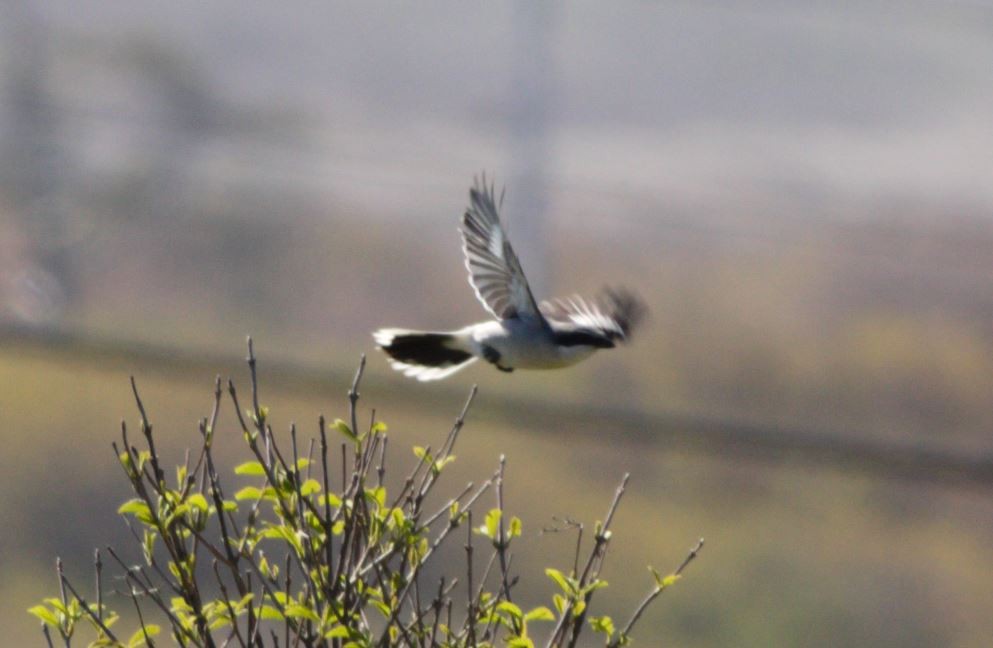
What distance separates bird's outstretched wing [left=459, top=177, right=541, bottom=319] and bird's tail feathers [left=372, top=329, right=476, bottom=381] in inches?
2.5

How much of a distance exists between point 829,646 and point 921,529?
1.47ft

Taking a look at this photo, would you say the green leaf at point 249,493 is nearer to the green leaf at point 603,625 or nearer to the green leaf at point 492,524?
the green leaf at point 492,524

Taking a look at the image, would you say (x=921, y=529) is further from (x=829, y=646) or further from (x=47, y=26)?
(x=47, y=26)

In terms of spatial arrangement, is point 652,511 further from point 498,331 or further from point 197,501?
point 197,501

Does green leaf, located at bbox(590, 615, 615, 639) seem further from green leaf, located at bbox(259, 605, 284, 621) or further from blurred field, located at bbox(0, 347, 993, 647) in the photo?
blurred field, located at bbox(0, 347, 993, 647)

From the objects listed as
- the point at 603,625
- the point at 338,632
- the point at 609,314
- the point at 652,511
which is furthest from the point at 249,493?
the point at 652,511

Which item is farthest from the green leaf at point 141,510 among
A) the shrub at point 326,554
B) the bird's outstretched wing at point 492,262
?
the bird's outstretched wing at point 492,262

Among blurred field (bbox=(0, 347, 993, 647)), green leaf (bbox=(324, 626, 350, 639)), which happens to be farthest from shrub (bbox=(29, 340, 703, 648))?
blurred field (bbox=(0, 347, 993, 647))

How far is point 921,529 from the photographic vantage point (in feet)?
14.5

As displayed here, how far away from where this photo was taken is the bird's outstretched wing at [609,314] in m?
1.65

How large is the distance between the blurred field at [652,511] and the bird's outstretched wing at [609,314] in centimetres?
230

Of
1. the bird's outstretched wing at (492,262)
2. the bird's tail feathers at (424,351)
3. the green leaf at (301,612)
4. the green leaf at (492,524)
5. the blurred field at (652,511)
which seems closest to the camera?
the green leaf at (301,612)

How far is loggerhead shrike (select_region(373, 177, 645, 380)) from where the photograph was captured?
5.11ft

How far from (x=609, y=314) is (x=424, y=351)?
0.72 feet
